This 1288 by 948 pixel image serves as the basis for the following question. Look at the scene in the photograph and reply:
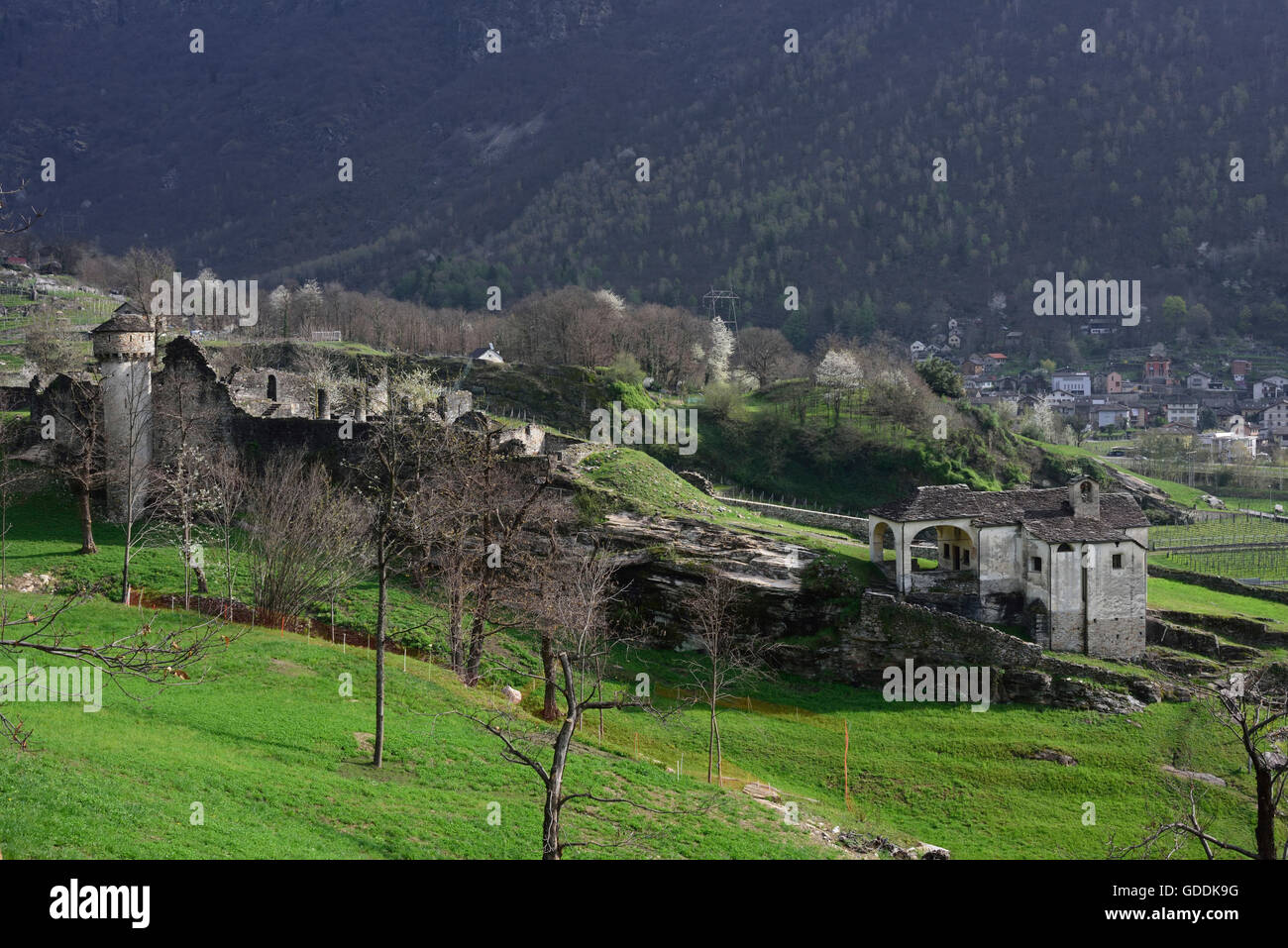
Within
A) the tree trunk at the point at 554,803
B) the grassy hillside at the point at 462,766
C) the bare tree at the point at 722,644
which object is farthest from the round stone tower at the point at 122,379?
the tree trunk at the point at 554,803

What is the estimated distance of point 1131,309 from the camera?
633 feet

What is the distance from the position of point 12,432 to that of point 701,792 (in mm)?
40936

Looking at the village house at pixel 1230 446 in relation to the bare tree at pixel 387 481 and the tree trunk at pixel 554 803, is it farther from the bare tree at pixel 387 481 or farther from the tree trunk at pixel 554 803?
the tree trunk at pixel 554 803

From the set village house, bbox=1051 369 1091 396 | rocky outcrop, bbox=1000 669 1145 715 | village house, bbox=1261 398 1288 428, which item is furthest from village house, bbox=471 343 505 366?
village house, bbox=1261 398 1288 428

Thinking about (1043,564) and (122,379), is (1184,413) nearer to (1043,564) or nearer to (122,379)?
(1043,564)

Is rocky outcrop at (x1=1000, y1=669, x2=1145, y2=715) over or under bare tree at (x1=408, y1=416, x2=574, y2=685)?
under

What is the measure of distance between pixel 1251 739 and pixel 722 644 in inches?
990

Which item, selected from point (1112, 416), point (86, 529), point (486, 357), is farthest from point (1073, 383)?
point (86, 529)

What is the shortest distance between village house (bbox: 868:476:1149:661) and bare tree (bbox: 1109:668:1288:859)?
3231 mm

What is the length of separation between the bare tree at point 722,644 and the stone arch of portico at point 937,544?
7222mm

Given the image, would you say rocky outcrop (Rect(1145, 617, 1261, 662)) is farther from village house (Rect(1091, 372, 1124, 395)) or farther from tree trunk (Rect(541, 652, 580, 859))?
village house (Rect(1091, 372, 1124, 395))

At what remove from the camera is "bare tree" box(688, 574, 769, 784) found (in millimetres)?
38906

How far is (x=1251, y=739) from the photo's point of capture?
1950 centimetres
